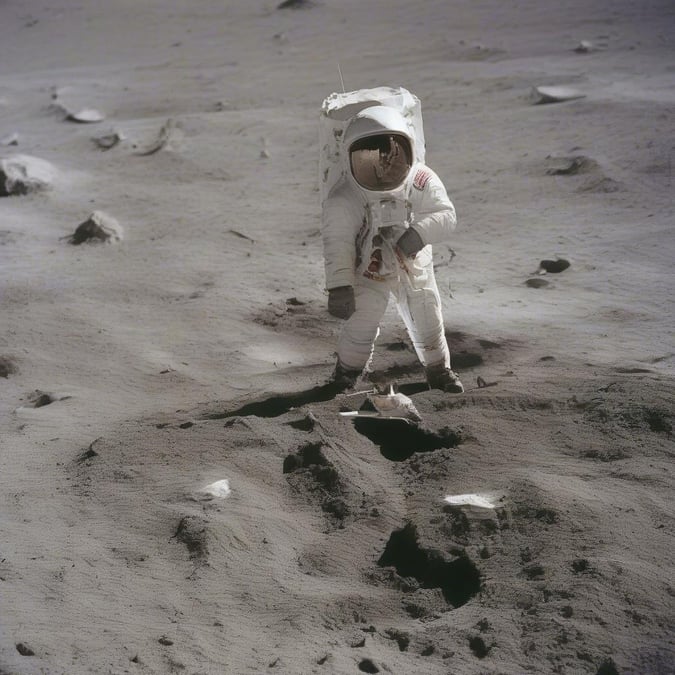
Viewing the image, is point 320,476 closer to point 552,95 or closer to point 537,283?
point 537,283

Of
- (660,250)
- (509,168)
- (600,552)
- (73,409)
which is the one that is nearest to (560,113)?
(509,168)

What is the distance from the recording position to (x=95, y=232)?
267 inches

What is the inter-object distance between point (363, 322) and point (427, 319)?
0.93 ft

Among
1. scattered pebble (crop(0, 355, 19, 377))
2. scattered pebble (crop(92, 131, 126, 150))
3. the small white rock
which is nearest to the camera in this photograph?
scattered pebble (crop(0, 355, 19, 377))

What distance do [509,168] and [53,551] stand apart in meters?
5.01

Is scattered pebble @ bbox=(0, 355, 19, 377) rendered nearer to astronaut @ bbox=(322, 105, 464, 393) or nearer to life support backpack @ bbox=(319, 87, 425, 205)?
astronaut @ bbox=(322, 105, 464, 393)

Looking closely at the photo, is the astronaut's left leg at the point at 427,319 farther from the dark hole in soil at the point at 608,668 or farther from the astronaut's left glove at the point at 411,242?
the dark hole in soil at the point at 608,668

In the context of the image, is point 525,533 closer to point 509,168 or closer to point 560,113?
point 509,168

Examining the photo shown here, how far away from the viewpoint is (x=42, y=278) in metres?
6.15

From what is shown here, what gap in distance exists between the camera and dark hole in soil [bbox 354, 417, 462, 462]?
3867mm

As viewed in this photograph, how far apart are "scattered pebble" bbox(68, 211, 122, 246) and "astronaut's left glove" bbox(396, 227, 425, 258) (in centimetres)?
331

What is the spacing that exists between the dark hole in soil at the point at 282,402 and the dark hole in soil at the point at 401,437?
1.33ft

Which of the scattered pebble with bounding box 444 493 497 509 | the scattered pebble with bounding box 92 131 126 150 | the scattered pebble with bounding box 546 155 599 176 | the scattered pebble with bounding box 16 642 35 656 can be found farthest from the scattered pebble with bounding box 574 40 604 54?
the scattered pebble with bounding box 16 642 35 656

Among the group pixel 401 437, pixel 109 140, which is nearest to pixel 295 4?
pixel 109 140
